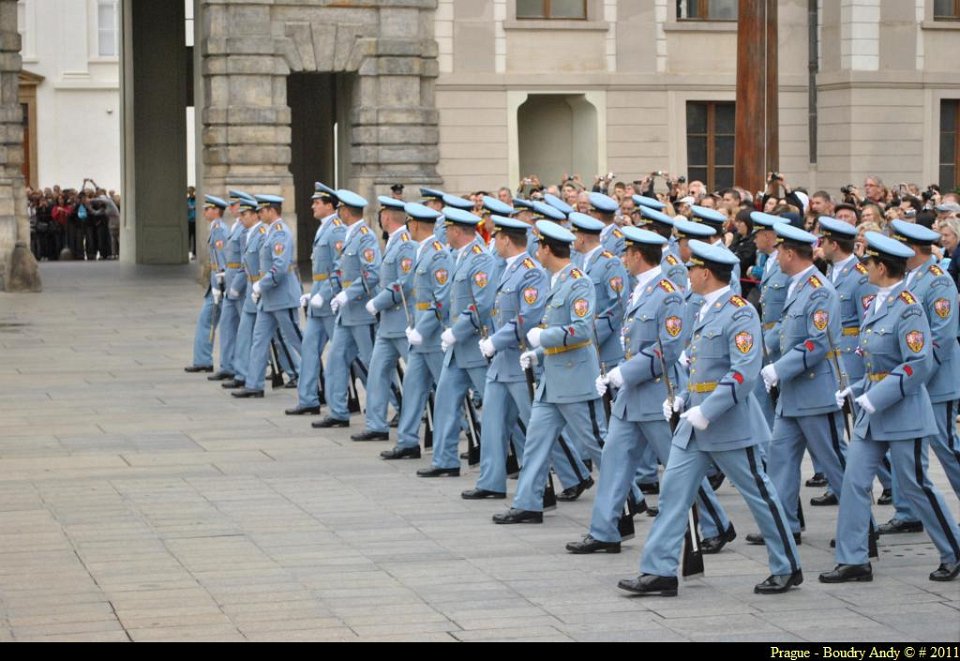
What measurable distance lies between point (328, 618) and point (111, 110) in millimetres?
43416

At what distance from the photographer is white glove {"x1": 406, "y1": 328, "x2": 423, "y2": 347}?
13305 mm

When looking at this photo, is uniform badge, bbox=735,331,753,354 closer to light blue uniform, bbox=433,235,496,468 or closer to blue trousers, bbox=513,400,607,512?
blue trousers, bbox=513,400,607,512

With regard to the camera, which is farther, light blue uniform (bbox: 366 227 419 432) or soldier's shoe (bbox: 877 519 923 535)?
light blue uniform (bbox: 366 227 419 432)

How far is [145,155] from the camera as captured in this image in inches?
1430

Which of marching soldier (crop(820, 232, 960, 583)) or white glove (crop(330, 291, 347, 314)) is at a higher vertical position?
white glove (crop(330, 291, 347, 314))

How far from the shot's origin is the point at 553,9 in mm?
30625

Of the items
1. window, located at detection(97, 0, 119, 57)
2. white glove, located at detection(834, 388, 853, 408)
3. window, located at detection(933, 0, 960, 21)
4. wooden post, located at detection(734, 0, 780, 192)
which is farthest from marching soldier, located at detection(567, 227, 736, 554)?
window, located at detection(97, 0, 119, 57)

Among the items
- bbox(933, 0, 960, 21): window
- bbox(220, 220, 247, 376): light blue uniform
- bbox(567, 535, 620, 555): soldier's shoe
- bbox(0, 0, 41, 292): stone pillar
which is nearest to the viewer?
bbox(567, 535, 620, 555): soldier's shoe

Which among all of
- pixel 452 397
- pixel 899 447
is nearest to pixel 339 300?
pixel 452 397

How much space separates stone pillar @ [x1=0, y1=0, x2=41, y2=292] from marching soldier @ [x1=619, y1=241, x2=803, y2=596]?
68.1 ft

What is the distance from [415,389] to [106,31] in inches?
1535

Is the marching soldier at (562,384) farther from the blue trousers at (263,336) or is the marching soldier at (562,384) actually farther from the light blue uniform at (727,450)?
the blue trousers at (263,336)

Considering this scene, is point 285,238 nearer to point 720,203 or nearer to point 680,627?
point 720,203

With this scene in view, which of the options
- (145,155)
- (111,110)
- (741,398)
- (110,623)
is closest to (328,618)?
(110,623)
